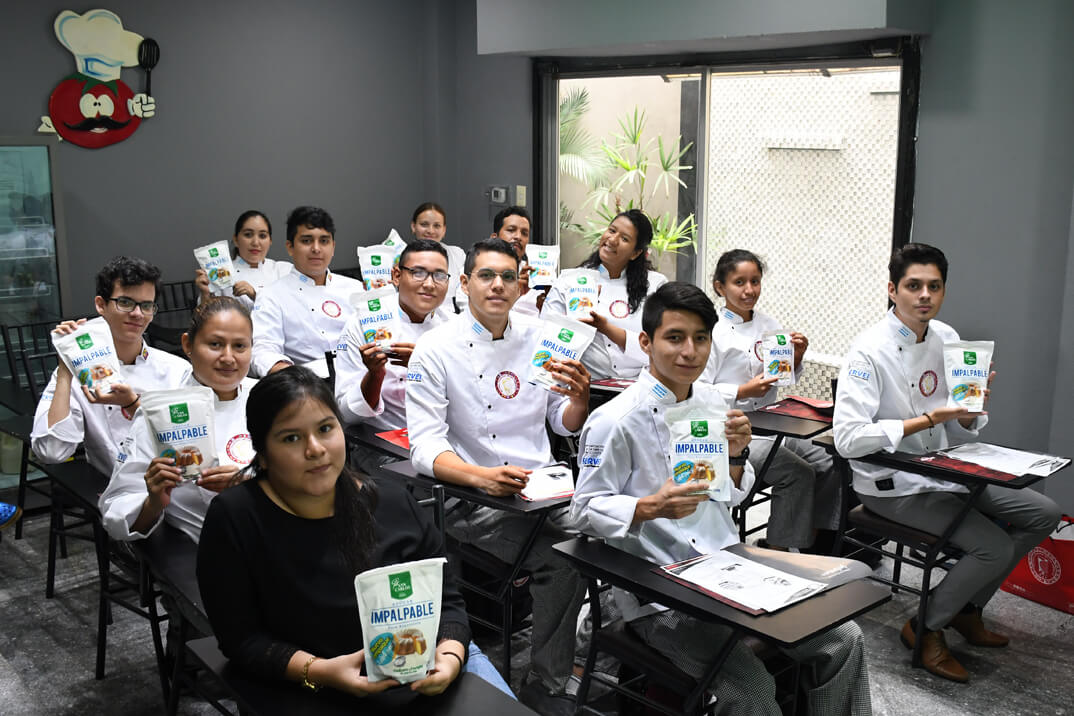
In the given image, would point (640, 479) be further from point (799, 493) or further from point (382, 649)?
point (799, 493)

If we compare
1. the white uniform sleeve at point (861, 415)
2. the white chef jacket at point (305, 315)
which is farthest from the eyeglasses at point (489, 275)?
the white chef jacket at point (305, 315)

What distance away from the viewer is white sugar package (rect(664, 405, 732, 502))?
98.8 inches

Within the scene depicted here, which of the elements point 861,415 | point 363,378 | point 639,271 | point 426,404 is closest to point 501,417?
point 426,404

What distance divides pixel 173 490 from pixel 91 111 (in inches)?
Answer: 161

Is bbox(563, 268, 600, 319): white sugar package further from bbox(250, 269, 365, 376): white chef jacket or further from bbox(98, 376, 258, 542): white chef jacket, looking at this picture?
bbox(98, 376, 258, 542): white chef jacket

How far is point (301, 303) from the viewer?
5.29 metres

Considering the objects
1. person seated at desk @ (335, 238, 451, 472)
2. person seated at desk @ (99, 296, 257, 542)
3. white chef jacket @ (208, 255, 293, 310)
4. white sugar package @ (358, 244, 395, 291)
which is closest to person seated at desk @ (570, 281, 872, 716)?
person seated at desk @ (99, 296, 257, 542)

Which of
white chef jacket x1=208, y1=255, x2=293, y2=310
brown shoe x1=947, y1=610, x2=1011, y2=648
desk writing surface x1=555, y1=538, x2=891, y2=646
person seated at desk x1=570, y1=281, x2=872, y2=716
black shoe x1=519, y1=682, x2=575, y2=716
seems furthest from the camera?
white chef jacket x1=208, y1=255, x2=293, y2=310

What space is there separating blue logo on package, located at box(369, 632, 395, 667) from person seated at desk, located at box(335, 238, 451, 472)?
210 centimetres

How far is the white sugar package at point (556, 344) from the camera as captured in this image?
130 inches

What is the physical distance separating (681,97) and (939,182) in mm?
1977

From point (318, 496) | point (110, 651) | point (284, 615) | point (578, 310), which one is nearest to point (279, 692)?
point (284, 615)

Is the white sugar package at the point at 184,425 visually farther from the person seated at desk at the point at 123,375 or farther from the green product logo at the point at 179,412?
the person seated at desk at the point at 123,375

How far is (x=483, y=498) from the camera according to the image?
3.05 metres
